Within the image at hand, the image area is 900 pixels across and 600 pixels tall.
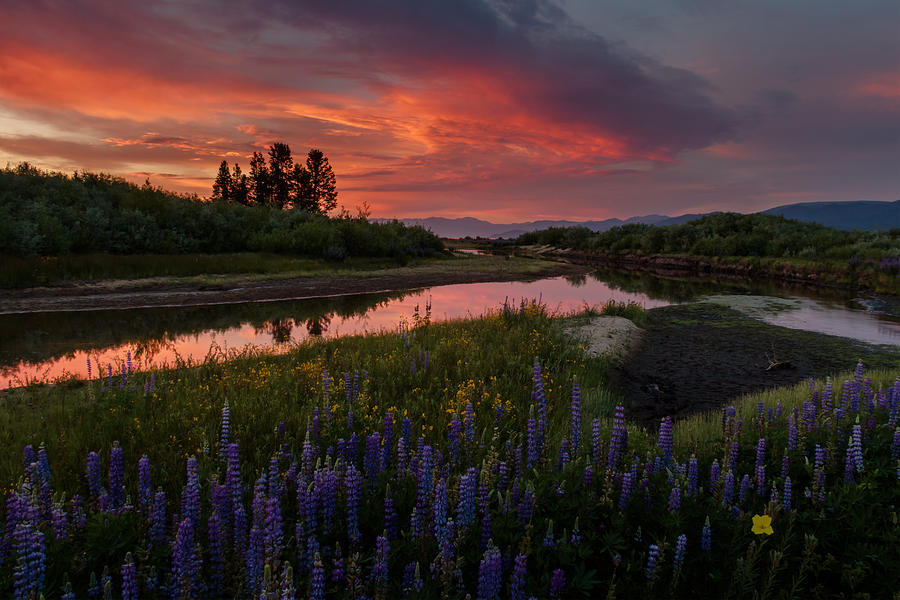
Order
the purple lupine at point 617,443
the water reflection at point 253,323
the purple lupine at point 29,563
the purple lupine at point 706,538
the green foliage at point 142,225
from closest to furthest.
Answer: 1. the purple lupine at point 29,563
2. the purple lupine at point 706,538
3. the purple lupine at point 617,443
4. the water reflection at point 253,323
5. the green foliage at point 142,225

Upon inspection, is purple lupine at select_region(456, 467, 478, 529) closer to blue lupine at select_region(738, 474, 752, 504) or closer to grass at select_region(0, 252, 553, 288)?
blue lupine at select_region(738, 474, 752, 504)

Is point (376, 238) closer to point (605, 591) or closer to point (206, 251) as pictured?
point (206, 251)

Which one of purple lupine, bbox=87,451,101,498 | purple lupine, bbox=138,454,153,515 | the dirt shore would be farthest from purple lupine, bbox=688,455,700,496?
the dirt shore

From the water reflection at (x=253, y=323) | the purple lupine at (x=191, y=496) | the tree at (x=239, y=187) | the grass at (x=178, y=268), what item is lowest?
the water reflection at (x=253, y=323)

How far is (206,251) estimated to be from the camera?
31328mm

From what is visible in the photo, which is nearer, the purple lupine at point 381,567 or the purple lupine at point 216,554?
the purple lupine at point 381,567

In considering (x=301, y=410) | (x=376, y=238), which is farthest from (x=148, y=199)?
(x=301, y=410)

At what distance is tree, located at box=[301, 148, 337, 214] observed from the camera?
74250 mm

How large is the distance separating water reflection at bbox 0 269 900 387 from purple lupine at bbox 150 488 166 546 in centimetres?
756

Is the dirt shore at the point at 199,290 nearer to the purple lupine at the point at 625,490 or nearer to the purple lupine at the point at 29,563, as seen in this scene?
the purple lupine at the point at 29,563

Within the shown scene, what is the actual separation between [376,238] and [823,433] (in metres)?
37.7

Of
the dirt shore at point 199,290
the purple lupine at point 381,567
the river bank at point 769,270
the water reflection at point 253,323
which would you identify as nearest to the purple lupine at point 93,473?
the purple lupine at point 381,567

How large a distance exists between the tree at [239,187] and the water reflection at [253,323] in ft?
187

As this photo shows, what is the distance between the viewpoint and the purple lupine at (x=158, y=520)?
10.2 feet
